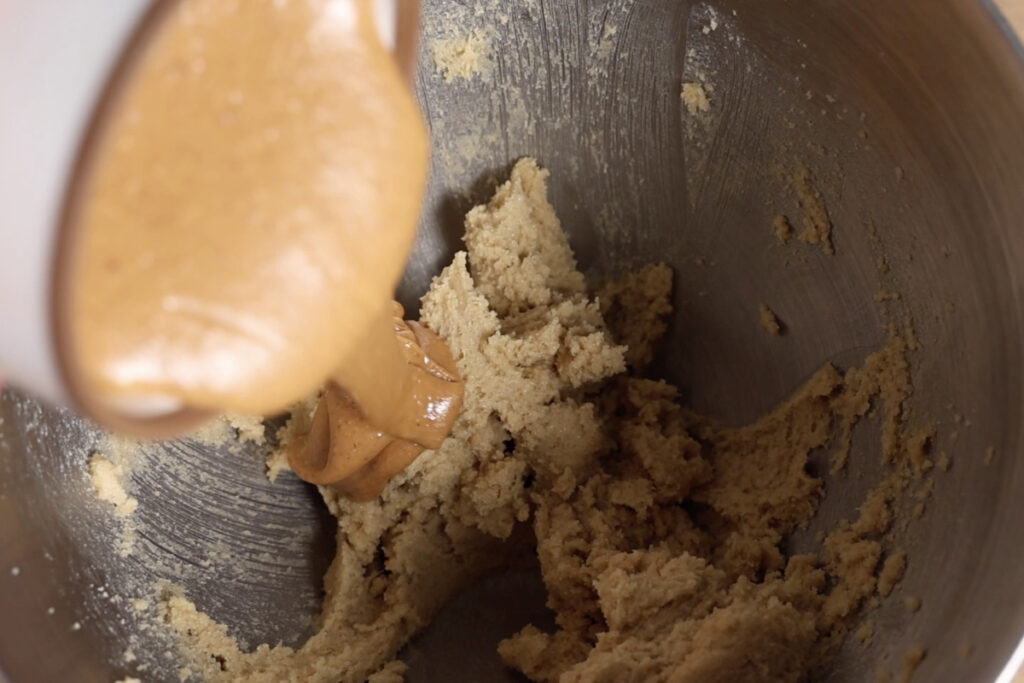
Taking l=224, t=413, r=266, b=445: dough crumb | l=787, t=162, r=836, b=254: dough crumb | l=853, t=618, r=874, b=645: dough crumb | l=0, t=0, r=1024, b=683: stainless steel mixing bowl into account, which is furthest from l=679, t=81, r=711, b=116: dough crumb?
l=224, t=413, r=266, b=445: dough crumb

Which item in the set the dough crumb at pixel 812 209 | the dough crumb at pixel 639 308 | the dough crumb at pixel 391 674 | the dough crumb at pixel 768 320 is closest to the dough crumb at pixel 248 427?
the dough crumb at pixel 391 674

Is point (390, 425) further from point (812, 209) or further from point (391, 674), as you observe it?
point (812, 209)

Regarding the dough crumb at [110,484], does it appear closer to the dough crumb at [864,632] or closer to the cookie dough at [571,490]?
the cookie dough at [571,490]

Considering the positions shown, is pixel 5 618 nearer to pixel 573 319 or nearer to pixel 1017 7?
pixel 573 319

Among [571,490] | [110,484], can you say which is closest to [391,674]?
[571,490]

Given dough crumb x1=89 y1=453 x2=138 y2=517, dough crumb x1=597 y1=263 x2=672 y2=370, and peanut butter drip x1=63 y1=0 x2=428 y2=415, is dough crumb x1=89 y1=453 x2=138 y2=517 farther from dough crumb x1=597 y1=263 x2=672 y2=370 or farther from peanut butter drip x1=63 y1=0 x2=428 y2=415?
dough crumb x1=597 y1=263 x2=672 y2=370
